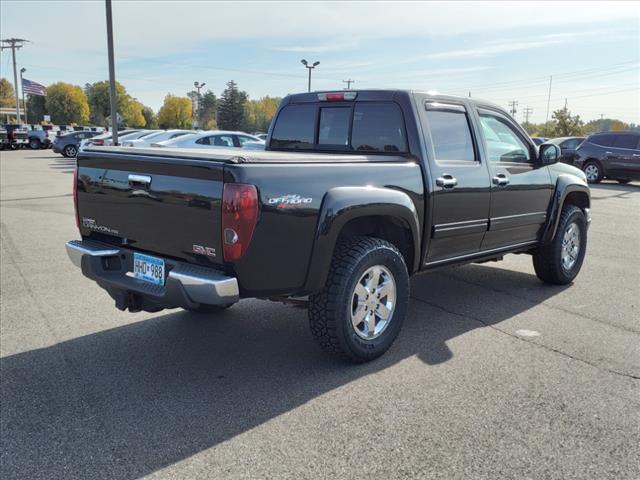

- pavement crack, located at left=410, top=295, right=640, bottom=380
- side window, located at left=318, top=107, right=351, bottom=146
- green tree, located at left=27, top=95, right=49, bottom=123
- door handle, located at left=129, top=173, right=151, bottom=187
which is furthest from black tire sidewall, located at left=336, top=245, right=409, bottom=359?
green tree, located at left=27, top=95, right=49, bottom=123

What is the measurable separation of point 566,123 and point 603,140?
145 ft

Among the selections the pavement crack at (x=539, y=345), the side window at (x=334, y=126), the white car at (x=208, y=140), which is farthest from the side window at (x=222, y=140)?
the pavement crack at (x=539, y=345)

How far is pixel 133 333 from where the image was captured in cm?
462

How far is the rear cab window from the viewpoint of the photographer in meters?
4.50

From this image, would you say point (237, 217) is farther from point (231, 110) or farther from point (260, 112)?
point (260, 112)

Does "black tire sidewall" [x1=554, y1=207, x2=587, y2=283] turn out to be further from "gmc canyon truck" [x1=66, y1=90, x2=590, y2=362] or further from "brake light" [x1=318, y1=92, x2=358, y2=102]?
"brake light" [x1=318, y1=92, x2=358, y2=102]

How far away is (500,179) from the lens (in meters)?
5.01

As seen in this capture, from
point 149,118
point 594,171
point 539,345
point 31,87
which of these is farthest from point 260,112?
point 539,345

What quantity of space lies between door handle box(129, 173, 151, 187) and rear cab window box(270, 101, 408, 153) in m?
1.83

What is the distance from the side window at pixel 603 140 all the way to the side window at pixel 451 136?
50.4 ft

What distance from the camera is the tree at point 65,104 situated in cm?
11800

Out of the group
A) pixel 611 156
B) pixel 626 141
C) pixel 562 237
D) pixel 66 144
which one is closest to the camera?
pixel 562 237

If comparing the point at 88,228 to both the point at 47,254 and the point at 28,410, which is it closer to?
the point at 28,410

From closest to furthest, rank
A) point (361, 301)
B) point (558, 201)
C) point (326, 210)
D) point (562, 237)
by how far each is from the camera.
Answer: point (326, 210)
point (361, 301)
point (558, 201)
point (562, 237)
